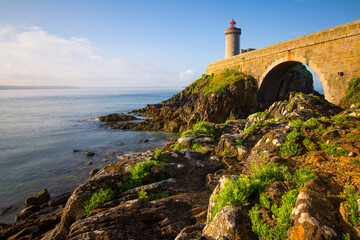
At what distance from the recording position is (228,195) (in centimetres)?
440

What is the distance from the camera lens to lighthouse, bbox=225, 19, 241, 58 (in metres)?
49.8

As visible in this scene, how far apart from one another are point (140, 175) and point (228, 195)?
12.9ft

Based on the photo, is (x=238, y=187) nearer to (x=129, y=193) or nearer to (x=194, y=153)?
(x=129, y=193)

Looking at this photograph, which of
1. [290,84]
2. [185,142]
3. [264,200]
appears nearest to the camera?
[264,200]

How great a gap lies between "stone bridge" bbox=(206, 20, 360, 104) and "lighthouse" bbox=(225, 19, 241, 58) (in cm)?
2224

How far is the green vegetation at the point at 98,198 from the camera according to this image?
245 inches

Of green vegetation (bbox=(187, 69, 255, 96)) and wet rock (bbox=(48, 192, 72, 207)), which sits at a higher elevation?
green vegetation (bbox=(187, 69, 255, 96))

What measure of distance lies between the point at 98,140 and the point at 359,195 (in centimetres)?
2862

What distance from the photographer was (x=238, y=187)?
447 centimetres

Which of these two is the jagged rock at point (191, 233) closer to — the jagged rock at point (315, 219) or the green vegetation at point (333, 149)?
the jagged rock at point (315, 219)

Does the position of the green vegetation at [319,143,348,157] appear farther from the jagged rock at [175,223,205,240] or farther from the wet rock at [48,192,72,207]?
the wet rock at [48,192,72,207]

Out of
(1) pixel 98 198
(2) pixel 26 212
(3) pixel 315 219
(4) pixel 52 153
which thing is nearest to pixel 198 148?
(1) pixel 98 198

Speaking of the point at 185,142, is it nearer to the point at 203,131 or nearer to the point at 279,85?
the point at 203,131

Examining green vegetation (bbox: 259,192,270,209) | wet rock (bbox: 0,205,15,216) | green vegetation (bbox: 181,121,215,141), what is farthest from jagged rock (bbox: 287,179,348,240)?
wet rock (bbox: 0,205,15,216)
